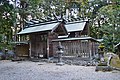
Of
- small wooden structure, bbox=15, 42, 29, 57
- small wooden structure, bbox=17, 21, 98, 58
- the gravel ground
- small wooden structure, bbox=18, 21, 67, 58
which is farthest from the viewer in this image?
small wooden structure, bbox=15, 42, 29, 57

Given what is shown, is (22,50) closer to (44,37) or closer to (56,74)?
(44,37)

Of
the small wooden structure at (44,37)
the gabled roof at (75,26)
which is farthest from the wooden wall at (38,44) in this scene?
the gabled roof at (75,26)

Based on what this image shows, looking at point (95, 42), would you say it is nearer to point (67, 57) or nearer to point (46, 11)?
point (67, 57)

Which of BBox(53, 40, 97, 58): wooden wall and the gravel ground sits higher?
BBox(53, 40, 97, 58): wooden wall

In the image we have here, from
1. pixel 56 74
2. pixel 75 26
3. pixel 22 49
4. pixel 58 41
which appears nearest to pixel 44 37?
pixel 58 41

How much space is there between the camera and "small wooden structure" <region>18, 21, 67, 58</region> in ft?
57.0

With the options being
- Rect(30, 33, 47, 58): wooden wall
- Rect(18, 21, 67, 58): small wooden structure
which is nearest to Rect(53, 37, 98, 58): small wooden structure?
Rect(18, 21, 67, 58): small wooden structure

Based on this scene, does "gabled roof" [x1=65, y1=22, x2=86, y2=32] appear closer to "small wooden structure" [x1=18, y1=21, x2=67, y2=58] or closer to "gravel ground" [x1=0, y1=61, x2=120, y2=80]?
"small wooden structure" [x1=18, y1=21, x2=67, y2=58]

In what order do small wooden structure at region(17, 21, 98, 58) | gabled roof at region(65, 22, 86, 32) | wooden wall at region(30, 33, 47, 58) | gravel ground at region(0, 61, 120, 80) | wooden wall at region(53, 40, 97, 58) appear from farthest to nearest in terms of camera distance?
gabled roof at region(65, 22, 86, 32)
wooden wall at region(30, 33, 47, 58)
small wooden structure at region(17, 21, 98, 58)
wooden wall at region(53, 40, 97, 58)
gravel ground at region(0, 61, 120, 80)

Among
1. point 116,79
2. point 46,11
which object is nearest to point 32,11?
point 46,11

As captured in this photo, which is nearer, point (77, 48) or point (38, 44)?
point (77, 48)

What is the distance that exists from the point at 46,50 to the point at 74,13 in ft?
50.0

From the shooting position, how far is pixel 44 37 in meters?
18.2

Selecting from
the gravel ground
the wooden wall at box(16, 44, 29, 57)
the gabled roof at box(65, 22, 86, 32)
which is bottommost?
the gravel ground
